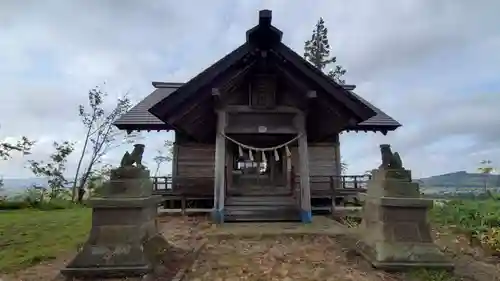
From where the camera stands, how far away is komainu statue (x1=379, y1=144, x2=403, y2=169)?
5273 mm

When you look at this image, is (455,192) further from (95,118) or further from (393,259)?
(95,118)

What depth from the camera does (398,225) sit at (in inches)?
196

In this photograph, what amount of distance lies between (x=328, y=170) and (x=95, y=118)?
15.2 metres

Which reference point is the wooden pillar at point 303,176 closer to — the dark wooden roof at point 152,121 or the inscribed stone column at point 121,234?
the dark wooden roof at point 152,121

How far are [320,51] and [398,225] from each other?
82.5 ft

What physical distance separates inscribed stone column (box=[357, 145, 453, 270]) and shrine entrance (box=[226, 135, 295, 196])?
506 cm

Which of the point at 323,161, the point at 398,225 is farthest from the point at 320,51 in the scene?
the point at 398,225

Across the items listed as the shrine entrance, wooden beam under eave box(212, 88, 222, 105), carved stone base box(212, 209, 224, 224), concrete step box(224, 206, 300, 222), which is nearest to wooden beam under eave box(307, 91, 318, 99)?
wooden beam under eave box(212, 88, 222, 105)

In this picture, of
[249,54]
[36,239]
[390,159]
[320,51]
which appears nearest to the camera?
[390,159]

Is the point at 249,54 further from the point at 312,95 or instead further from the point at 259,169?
the point at 259,169

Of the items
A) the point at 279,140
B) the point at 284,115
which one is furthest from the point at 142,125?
the point at 284,115

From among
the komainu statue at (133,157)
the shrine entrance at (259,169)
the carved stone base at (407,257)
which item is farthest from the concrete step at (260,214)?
the carved stone base at (407,257)

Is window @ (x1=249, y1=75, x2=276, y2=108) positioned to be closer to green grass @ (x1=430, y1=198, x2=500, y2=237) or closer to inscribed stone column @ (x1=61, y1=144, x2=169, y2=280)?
inscribed stone column @ (x1=61, y1=144, x2=169, y2=280)

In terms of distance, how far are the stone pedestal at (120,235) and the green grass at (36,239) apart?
1.62 m
